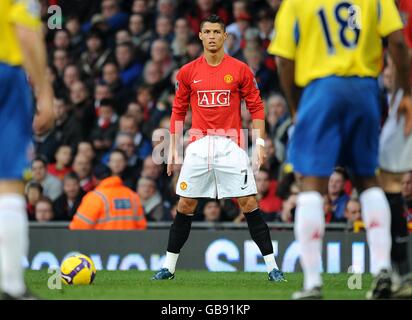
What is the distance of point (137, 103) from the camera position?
1755 centimetres

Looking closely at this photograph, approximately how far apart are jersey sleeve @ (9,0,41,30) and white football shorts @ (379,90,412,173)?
2773 mm

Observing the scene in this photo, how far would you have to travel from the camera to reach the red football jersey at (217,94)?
11.1 m

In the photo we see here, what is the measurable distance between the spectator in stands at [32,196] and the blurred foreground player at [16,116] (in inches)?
347

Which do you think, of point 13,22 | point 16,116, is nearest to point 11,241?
point 16,116

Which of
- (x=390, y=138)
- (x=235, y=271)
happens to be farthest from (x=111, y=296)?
(x=235, y=271)

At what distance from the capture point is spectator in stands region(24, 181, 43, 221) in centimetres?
1614

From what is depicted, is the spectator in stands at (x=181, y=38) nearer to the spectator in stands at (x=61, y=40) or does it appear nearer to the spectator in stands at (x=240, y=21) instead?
the spectator in stands at (x=240, y=21)

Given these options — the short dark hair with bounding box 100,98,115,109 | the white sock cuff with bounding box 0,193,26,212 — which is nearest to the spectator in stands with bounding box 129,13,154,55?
the short dark hair with bounding box 100,98,115,109

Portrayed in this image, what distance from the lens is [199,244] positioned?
550 inches

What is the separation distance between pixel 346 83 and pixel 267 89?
9006 millimetres

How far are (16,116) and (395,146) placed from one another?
9.46 ft

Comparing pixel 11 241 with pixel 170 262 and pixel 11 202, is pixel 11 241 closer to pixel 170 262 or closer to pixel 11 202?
pixel 11 202

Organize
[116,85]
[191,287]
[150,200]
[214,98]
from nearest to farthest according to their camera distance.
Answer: [191,287], [214,98], [150,200], [116,85]

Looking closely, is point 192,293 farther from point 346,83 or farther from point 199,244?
point 199,244
